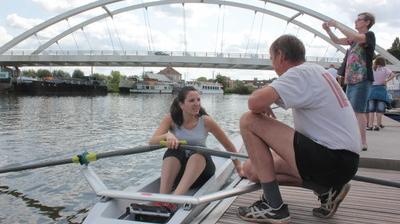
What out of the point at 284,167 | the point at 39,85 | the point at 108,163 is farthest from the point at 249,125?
the point at 39,85

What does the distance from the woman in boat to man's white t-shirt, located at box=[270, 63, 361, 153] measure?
1512 mm

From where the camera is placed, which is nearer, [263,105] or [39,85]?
[263,105]

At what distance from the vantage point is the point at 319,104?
349 cm

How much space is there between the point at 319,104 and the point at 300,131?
1.00 ft

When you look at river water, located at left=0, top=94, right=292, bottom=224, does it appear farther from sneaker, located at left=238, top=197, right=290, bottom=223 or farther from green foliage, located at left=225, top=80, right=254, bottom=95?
green foliage, located at left=225, top=80, right=254, bottom=95

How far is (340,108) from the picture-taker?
3.51 metres

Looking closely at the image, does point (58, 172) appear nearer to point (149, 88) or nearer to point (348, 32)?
point (348, 32)

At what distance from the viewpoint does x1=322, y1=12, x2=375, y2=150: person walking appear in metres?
6.55

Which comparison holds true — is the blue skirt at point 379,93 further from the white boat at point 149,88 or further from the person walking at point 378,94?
the white boat at point 149,88

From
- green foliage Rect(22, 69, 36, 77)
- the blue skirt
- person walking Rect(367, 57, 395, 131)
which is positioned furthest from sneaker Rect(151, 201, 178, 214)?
green foliage Rect(22, 69, 36, 77)

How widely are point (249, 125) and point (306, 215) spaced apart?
1.07 meters

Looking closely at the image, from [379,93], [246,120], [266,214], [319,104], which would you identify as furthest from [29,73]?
[319,104]

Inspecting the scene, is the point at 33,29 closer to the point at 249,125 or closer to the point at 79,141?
the point at 79,141

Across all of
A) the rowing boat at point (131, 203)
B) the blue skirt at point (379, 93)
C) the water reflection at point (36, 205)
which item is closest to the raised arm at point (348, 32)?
the rowing boat at point (131, 203)
